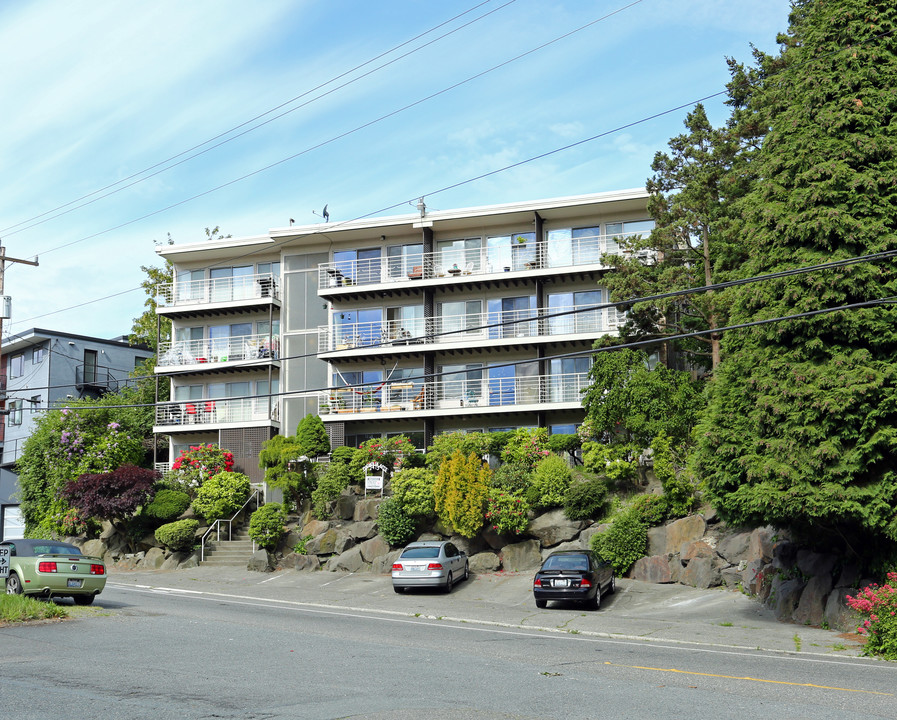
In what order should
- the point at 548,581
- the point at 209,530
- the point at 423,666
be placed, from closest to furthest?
the point at 423,666 → the point at 548,581 → the point at 209,530

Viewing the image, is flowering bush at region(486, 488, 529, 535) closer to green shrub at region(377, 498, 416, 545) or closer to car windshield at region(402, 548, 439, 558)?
green shrub at region(377, 498, 416, 545)

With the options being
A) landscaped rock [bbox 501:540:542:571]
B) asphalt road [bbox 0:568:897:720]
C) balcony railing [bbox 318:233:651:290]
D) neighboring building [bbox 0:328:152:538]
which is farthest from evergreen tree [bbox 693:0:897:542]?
neighboring building [bbox 0:328:152:538]

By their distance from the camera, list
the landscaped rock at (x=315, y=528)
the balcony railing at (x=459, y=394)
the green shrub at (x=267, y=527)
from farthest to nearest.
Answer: the balcony railing at (x=459, y=394), the landscaped rock at (x=315, y=528), the green shrub at (x=267, y=527)

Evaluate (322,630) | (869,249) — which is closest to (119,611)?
(322,630)

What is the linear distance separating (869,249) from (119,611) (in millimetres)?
18440

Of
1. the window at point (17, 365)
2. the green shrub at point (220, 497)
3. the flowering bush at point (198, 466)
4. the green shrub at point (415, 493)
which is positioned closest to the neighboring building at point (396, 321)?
the flowering bush at point (198, 466)

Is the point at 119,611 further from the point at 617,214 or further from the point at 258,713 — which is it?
the point at 617,214

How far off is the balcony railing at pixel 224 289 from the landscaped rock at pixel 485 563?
1941 cm

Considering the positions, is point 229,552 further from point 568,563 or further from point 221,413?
point 568,563

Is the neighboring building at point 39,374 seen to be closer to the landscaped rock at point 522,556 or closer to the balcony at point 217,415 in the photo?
the balcony at point 217,415

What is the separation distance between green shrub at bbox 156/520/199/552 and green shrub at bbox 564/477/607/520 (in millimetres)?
15456

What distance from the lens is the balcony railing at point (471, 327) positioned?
3859cm

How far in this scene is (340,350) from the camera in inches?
1594

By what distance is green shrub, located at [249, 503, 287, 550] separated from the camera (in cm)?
3353
